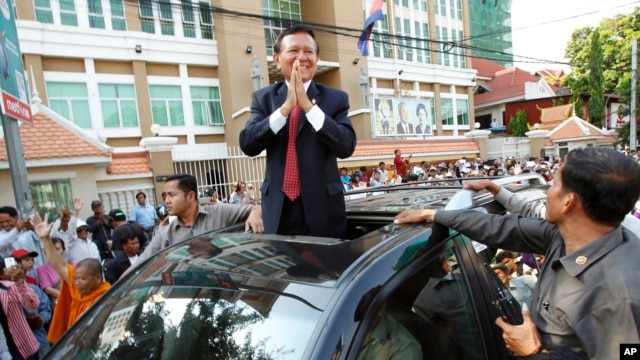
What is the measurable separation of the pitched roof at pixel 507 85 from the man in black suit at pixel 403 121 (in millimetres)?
20876

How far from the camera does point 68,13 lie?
46.2ft

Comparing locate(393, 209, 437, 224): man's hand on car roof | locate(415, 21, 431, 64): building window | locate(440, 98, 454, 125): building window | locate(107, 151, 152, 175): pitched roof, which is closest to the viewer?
locate(393, 209, 437, 224): man's hand on car roof

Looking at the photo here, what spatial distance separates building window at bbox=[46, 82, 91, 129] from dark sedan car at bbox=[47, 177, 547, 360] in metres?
15.0

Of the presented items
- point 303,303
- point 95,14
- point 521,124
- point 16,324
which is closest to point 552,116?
point 521,124

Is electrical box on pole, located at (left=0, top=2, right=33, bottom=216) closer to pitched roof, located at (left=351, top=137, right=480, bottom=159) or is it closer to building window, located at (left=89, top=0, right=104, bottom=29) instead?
pitched roof, located at (left=351, top=137, right=480, bottom=159)

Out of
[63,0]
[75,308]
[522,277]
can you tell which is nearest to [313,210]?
[522,277]

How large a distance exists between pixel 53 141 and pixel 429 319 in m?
8.60

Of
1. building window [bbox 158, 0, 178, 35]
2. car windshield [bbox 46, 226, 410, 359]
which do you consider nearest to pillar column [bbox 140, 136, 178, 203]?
building window [bbox 158, 0, 178, 35]

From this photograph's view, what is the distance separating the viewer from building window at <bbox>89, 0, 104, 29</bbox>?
1445 cm

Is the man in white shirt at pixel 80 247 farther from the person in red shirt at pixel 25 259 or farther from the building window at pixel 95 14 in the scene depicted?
the building window at pixel 95 14

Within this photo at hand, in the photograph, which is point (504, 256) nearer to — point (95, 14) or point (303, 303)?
point (303, 303)

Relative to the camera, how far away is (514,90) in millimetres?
35406

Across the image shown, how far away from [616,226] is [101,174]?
31.0ft

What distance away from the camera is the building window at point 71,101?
45.4ft
